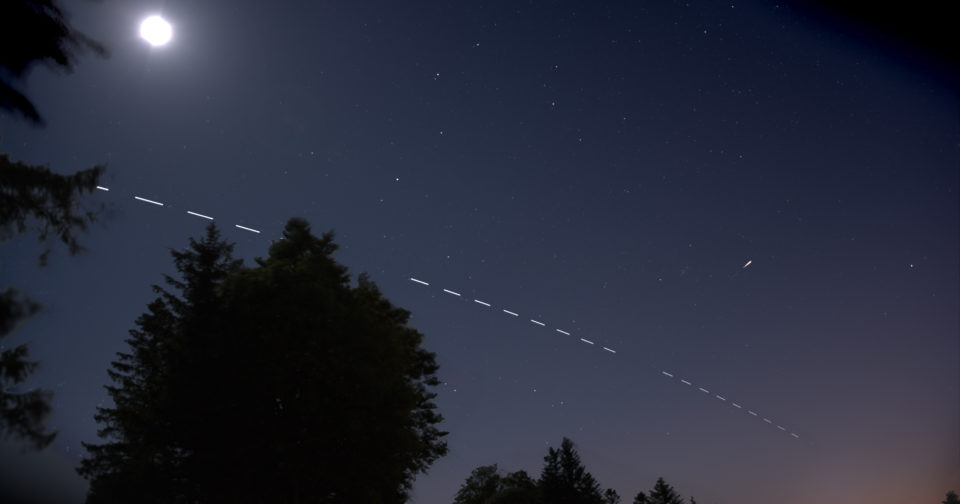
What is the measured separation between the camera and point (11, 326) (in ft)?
32.0

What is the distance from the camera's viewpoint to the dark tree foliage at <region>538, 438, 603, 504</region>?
6138 centimetres

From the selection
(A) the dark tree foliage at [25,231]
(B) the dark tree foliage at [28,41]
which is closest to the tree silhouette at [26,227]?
(A) the dark tree foliage at [25,231]

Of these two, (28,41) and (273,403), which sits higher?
(28,41)

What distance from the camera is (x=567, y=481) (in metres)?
63.0

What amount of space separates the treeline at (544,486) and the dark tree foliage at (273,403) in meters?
44.7

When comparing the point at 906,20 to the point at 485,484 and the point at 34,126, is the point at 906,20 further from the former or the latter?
the point at 485,484

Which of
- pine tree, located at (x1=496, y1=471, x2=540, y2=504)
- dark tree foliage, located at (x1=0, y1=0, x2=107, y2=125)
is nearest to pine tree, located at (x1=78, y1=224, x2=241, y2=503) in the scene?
dark tree foliage, located at (x1=0, y1=0, x2=107, y2=125)

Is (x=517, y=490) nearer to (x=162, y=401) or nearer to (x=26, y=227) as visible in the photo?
(x=162, y=401)

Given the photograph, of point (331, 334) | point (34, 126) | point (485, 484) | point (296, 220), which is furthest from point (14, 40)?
point (485, 484)

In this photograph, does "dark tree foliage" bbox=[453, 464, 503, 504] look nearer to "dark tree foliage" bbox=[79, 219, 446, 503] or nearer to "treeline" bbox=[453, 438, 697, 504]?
"treeline" bbox=[453, 438, 697, 504]

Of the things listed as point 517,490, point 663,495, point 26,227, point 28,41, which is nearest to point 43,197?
point 26,227

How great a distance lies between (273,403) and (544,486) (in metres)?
52.7

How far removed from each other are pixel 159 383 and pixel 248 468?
16.7 ft

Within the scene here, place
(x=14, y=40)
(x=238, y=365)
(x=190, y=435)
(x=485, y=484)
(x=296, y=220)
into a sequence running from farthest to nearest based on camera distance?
1. (x=485, y=484)
2. (x=296, y=220)
3. (x=238, y=365)
4. (x=190, y=435)
5. (x=14, y=40)
